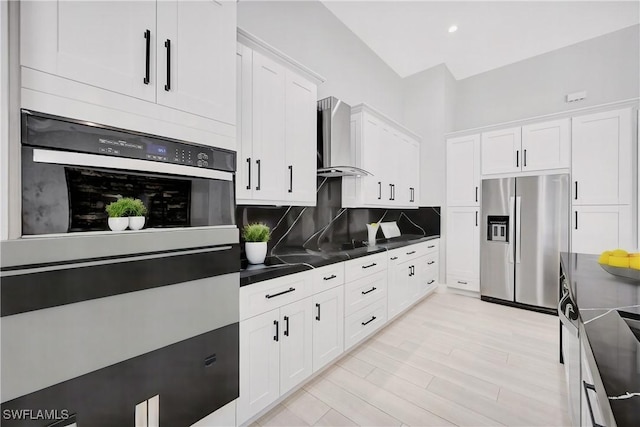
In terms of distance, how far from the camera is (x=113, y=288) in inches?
38.5

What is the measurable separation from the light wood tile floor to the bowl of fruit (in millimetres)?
964

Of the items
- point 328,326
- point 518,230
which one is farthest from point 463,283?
point 328,326

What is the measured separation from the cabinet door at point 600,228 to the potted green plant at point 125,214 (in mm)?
4365

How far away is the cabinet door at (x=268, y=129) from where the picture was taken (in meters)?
1.85

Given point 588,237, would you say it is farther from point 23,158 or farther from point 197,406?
point 23,158

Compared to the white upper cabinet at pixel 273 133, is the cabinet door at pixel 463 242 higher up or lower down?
lower down

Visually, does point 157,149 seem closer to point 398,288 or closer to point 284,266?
point 284,266

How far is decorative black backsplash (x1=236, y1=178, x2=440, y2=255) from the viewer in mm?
2357

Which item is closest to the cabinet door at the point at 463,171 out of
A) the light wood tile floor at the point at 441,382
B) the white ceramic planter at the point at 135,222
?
the light wood tile floor at the point at 441,382

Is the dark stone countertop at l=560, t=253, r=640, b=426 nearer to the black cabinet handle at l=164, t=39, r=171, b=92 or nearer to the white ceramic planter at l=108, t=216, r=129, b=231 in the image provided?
the white ceramic planter at l=108, t=216, r=129, b=231

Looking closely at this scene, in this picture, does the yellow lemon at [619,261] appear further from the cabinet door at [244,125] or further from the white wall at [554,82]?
the white wall at [554,82]

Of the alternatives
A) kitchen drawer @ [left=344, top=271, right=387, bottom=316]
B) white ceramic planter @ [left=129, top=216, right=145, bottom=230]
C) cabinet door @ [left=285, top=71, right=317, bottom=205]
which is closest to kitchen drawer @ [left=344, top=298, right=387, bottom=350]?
kitchen drawer @ [left=344, top=271, right=387, bottom=316]

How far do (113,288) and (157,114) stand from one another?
28.8 inches

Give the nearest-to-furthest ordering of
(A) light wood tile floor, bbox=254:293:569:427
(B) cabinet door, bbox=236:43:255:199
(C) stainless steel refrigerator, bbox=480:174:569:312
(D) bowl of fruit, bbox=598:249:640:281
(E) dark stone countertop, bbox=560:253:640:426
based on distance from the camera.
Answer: (E) dark stone countertop, bbox=560:253:640:426
(D) bowl of fruit, bbox=598:249:640:281
(A) light wood tile floor, bbox=254:293:569:427
(B) cabinet door, bbox=236:43:255:199
(C) stainless steel refrigerator, bbox=480:174:569:312
